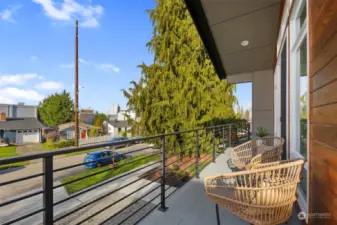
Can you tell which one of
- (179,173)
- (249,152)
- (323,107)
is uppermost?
(323,107)

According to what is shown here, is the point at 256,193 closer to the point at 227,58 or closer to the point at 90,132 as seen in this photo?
the point at 227,58

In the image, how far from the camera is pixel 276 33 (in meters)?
3.70

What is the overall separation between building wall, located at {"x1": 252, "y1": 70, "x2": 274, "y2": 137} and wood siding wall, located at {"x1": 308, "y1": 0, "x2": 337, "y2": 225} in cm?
438

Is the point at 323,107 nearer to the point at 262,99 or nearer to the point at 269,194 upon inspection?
the point at 269,194

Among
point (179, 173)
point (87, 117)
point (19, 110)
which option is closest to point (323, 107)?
point (179, 173)

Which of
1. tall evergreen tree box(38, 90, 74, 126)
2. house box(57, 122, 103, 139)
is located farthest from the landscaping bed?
tall evergreen tree box(38, 90, 74, 126)

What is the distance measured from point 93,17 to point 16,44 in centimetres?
736

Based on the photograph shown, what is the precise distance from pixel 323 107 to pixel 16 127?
94.3 feet

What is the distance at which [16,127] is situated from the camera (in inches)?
875

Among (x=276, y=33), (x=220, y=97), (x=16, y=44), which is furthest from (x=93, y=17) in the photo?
(x=276, y=33)

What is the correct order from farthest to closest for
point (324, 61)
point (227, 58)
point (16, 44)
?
point (16, 44) → point (227, 58) → point (324, 61)

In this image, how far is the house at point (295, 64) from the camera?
87cm

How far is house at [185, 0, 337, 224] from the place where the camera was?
0.87m

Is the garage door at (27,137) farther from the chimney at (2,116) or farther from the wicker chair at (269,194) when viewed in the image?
the wicker chair at (269,194)
